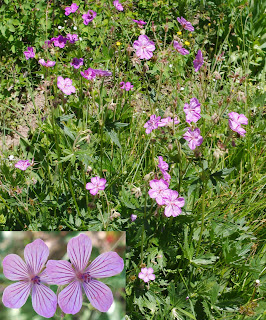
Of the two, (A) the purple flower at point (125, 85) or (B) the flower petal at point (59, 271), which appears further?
(A) the purple flower at point (125, 85)

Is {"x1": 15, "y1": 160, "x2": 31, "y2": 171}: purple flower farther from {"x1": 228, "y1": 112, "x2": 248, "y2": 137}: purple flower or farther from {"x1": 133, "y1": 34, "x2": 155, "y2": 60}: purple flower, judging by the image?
{"x1": 228, "y1": 112, "x2": 248, "y2": 137}: purple flower

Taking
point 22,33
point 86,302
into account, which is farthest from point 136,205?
point 22,33

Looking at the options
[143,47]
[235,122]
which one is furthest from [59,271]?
[143,47]

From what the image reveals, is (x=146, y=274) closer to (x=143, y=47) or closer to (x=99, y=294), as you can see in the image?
(x=99, y=294)

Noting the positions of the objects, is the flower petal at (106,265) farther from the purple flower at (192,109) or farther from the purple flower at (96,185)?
the purple flower at (192,109)

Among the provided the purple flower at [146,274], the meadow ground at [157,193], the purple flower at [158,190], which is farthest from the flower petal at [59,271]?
the purple flower at [146,274]

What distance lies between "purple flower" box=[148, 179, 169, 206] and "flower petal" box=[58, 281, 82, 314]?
1.60ft

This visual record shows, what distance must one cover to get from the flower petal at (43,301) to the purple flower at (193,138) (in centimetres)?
74

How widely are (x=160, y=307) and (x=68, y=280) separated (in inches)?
29.0

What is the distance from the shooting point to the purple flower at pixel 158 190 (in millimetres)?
1367

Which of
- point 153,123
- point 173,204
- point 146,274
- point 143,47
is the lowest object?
point 146,274

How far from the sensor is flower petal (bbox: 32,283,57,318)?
96 cm

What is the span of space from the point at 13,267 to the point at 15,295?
67 mm

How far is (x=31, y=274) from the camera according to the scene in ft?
3.18
